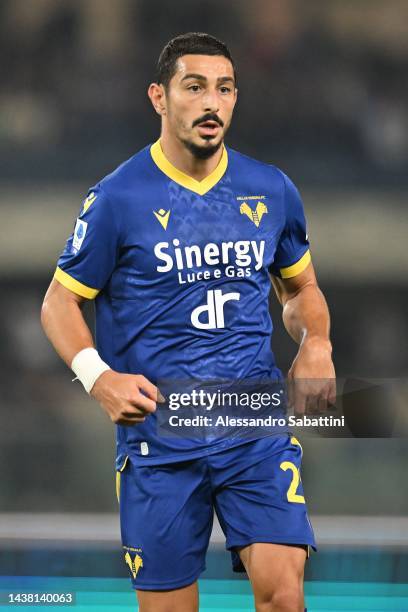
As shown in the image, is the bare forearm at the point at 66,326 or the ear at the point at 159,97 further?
the ear at the point at 159,97

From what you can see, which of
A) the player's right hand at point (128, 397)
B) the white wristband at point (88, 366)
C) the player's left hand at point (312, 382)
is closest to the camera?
the player's right hand at point (128, 397)

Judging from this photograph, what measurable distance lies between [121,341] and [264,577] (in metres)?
0.65

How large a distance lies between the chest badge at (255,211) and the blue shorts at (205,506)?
521 millimetres

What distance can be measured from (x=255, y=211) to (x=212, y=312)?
0.27 metres

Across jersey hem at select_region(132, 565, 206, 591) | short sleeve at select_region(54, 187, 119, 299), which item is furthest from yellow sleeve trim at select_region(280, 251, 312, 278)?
jersey hem at select_region(132, 565, 206, 591)

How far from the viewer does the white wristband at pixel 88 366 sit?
248cm

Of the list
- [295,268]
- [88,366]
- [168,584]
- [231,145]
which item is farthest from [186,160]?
[231,145]

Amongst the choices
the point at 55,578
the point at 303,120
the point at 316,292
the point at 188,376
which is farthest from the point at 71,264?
the point at 303,120

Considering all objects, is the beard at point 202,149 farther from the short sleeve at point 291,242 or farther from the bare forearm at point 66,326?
the bare forearm at point 66,326

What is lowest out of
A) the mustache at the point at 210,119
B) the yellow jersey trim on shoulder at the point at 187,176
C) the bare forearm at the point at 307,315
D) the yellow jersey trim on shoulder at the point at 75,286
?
the bare forearm at the point at 307,315

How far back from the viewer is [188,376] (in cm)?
261

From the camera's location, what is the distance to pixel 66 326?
8.44 ft

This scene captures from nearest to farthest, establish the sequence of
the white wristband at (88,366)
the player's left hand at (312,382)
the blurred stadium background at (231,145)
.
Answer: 1. the white wristband at (88,366)
2. the player's left hand at (312,382)
3. the blurred stadium background at (231,145)

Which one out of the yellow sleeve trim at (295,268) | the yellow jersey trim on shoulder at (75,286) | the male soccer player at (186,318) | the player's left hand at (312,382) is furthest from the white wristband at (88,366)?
the yellow sleeve trim at (295,268)
